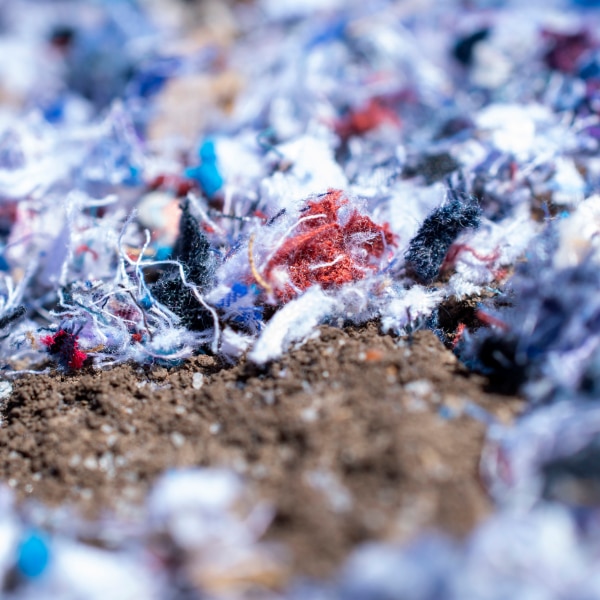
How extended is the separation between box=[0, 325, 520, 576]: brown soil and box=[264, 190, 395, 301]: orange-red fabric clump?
0.34ft

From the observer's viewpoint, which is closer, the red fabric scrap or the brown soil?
the brown soil

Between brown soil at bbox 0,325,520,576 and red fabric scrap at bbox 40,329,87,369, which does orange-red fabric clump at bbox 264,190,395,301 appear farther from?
red fabric scrap at bbox 40,329,87,369

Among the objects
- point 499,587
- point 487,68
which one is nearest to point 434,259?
point 499,587

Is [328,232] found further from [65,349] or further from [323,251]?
[65,349]

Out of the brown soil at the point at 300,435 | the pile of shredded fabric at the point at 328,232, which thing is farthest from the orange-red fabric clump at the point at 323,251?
the brown soil at the point at 300,435

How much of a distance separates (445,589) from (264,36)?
89.0 inches

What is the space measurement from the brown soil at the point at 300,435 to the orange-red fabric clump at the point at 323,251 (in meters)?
0.10

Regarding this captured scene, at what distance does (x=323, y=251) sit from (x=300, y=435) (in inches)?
14.8

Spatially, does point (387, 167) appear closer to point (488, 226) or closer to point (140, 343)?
point (488, 226)

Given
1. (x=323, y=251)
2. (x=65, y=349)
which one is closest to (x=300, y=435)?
(x=323, y=251)

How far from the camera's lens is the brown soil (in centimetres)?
65

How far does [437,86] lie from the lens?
69.2 inches

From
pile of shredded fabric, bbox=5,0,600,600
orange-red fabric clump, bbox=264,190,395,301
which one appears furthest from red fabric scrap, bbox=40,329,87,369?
orange-red fabric clump, bbox=264,190,395,301

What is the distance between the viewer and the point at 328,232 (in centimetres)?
101
